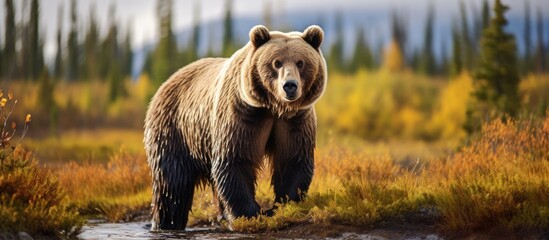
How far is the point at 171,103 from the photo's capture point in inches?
384

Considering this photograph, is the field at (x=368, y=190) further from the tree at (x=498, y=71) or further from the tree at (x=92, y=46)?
the tree at (x=92, y=46)

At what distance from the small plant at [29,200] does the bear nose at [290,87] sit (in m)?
2.12

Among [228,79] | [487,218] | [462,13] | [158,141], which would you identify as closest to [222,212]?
[158,141]

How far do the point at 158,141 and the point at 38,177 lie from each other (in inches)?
102

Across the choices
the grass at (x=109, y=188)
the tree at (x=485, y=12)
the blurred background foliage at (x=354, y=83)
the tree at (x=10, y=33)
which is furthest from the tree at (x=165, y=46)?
the grass at (x=109, y=188)

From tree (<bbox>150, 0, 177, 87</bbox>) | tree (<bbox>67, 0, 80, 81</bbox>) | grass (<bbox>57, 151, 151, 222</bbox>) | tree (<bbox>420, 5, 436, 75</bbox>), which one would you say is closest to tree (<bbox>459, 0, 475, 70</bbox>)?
tree (<bbox>420, 5, 436, 75</bbox>)

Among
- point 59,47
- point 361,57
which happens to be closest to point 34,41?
point 59,47

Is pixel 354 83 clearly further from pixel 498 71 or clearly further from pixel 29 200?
pixel 29 200

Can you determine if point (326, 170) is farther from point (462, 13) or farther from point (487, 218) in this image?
point (462, 13)

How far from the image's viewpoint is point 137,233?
9.09 metres

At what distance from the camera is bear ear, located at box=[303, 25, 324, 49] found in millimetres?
8289

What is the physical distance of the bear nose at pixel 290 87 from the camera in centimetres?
759

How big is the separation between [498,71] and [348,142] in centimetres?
481

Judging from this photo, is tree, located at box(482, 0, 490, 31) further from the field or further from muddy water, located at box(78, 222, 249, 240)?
muddy water, located at box(78, 222, 249, 240)
